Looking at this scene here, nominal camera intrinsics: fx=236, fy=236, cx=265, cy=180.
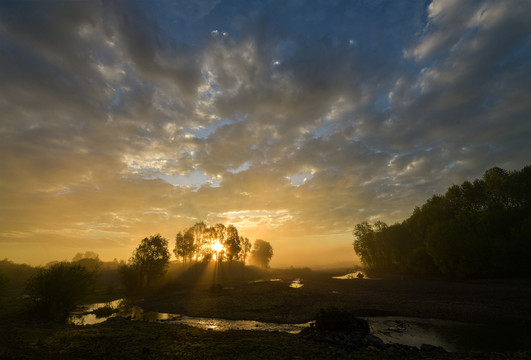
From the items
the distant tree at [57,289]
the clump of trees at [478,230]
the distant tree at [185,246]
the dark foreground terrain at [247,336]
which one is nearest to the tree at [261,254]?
the distant tree at [185,246]

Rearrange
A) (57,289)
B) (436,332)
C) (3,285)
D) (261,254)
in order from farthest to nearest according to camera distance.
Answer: (261,254) → (57,289) → (3,285) → (436,332)

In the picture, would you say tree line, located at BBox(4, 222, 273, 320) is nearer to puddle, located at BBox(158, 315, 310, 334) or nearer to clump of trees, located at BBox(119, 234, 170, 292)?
clump of trees, located at BBox(119, 234, 170, 292)

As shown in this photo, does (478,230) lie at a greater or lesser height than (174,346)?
greater

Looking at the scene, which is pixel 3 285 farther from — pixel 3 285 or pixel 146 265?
pixel 146 265

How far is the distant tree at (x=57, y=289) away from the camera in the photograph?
3450cm

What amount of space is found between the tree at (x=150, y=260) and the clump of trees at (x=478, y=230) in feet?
274

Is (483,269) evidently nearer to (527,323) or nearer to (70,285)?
(527,323)

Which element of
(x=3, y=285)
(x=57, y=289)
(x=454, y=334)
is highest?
(x=3, y=285)

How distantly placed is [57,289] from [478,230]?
96824 millimetres

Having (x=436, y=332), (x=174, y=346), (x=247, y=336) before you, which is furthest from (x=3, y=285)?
(x=436, y=332)

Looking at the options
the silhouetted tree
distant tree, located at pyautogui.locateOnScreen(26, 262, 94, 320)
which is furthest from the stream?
the silhouetted tree

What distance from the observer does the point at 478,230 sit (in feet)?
219

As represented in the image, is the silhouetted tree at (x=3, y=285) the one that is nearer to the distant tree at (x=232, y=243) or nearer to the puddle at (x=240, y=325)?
the puddle at (x=240, y=325)

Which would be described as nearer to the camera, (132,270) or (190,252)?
(132,270)
